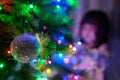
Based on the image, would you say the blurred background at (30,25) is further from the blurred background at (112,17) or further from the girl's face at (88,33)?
the blurred background at (112,17)

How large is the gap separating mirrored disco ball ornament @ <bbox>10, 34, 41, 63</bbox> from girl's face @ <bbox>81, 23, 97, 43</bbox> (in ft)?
3.21

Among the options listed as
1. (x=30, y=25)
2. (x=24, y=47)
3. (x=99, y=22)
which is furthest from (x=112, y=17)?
(x=24, y=47)

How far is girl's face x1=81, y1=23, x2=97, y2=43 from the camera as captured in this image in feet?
6.02

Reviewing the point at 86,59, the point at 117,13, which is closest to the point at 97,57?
the point at 86,59

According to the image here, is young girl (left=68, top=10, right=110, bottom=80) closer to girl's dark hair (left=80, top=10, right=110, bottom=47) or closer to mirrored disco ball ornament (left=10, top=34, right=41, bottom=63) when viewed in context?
girl's dark hair (left=80, top=10, right=110, bottom=47)

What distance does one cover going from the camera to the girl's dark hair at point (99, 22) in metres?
1.86

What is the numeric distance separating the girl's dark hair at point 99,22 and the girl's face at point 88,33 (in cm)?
2

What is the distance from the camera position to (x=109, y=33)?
199 cm

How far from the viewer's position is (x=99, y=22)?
6.09 ft

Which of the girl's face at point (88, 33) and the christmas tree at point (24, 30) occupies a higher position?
the christmas tree at point (24, 30)

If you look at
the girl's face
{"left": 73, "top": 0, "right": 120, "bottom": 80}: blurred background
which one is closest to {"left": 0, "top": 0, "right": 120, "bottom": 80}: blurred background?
the girl's face

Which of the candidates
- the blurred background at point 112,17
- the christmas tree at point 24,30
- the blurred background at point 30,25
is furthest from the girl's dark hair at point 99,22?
the christmas tree at point 24,30

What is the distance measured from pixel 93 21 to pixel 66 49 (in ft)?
2.70

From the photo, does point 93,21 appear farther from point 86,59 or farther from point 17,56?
point 17,56
